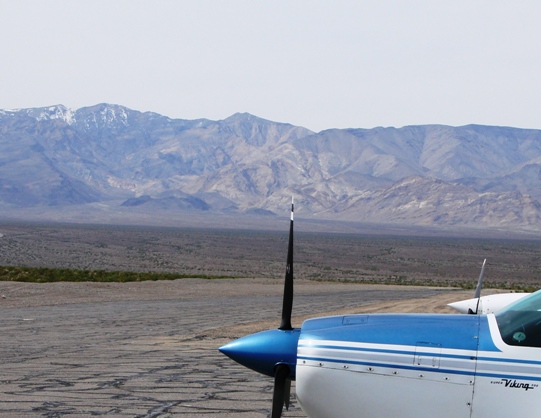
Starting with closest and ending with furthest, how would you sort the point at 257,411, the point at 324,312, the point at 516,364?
the point at 516,364 → the point at 257,411 → the point at 324,312

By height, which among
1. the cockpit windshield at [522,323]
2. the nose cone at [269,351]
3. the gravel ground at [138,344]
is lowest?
the gravel ground at [138,344]

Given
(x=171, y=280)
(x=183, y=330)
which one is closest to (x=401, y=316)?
(x=183, y=330)

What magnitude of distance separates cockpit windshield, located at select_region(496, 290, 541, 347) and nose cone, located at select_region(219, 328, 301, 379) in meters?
1.70

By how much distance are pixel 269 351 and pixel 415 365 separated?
50.5 inches

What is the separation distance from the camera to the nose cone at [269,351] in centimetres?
707

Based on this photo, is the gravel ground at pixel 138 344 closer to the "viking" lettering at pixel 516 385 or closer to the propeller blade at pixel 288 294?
the propeller blade at pixel 288 294

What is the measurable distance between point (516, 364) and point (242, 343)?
7.52 feet

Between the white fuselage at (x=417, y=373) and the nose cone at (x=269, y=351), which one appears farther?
the nose cone at (x=269, y=351)

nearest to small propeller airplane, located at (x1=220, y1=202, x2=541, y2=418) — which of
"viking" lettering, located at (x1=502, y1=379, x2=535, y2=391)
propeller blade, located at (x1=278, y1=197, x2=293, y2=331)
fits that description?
"viking" lettering, located at (x1=502, y1=379, x2=535, y2=391)

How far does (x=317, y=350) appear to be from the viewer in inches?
268

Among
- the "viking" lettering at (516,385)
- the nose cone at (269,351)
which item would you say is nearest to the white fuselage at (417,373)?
the "viking" lettering at (516,385)

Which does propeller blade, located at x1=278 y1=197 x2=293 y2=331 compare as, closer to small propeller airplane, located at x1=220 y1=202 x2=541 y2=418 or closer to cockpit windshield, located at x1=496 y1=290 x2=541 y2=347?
small propeller airplane, located at x1=220 y1=202 x2=541 y2=418

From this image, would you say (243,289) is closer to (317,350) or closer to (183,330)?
(183,330)

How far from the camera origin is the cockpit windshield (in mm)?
6363
